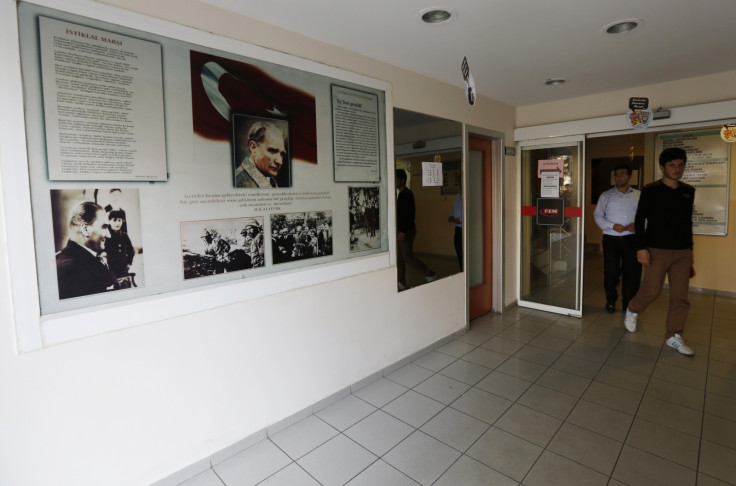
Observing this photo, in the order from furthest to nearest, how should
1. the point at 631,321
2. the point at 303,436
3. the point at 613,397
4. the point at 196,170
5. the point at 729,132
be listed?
the point at 729,132, the point at 631,321, the point at 613,397, the point at 303,436, the point at 196,170

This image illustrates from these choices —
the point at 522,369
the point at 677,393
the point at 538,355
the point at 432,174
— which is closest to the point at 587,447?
the point at 522,369

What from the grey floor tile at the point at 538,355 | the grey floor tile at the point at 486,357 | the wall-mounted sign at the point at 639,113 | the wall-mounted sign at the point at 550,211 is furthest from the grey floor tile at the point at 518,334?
the wall-mounted sign at the point at 639,113

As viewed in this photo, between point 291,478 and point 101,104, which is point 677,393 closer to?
point 291,478

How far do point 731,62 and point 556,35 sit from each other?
1.99 m

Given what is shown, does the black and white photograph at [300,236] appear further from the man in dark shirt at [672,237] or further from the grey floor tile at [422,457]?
the man in dark shirt at [672,237]

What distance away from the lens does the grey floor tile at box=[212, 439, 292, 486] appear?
2.20 metres

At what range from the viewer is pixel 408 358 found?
11.8 feet

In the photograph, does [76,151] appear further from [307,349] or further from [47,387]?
[307,349]

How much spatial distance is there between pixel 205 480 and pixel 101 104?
2050mm

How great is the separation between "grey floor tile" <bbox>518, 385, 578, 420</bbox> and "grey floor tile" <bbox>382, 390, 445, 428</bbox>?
2.16ft

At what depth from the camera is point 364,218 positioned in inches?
123

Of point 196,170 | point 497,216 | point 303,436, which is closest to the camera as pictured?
point 196,170

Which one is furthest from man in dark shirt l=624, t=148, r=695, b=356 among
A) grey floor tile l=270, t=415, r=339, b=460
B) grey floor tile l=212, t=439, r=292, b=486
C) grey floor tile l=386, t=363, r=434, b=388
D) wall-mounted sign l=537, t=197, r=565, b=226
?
grey floor tile l=212, t=439, r=292, b=486

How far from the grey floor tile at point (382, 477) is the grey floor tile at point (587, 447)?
92 cm
